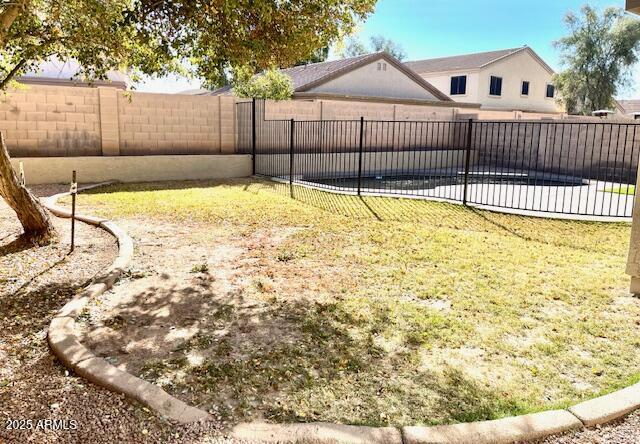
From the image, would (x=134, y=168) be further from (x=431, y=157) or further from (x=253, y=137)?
(x=431, y=157)

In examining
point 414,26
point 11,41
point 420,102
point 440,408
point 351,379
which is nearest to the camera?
point 440,408

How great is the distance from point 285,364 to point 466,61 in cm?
3275

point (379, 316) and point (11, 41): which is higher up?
point (11, 41)

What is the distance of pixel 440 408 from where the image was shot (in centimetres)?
307

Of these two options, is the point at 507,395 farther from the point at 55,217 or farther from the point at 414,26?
the point at 414,26

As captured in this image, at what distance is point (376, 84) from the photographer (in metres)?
25.2

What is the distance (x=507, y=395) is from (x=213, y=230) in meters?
5.56

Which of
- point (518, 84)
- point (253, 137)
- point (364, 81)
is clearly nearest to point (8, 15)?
point (253, 137)

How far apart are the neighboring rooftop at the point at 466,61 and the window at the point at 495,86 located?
1.26 metres

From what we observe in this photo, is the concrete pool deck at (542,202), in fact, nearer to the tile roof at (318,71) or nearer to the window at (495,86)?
the tile roof at (318,71)

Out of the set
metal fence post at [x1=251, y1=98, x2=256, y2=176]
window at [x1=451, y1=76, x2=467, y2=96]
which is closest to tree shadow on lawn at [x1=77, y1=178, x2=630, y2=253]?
metal fence post at [x1=251, y1=98, x2=256, y2=176]

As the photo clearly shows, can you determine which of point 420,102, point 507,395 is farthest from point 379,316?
point 420,102

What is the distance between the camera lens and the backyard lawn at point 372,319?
3217 mm

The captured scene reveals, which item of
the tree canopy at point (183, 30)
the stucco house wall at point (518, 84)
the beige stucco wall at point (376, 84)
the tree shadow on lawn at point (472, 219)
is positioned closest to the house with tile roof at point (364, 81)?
the beige stucco wall at point (376, 84)
